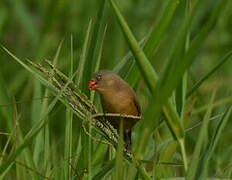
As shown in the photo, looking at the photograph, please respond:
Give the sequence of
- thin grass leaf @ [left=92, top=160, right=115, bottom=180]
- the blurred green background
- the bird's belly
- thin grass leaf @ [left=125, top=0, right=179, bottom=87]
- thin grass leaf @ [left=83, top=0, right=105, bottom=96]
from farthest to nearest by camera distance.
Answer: the blurred green background → the bird's belly → thin grass leaf @ [left=83, top=0, right=105, bottom=96] → thin grass leaf @ [left=92, top=160, right=115, bottom=180] → thin grass leaf @ [left=125, top=0, right=179, bottom=87]

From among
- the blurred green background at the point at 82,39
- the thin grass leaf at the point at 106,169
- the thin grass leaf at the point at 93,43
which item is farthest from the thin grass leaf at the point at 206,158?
the blurred green background at the point at 82,39

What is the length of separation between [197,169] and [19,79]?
3.52 m

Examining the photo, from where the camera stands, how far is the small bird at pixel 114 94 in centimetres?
309

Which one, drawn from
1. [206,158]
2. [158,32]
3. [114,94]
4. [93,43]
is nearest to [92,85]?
[114,94]

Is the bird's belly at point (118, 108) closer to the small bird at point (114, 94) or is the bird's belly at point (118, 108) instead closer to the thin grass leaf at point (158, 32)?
the small bird at point (114, 94)

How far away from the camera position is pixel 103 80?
3084mm

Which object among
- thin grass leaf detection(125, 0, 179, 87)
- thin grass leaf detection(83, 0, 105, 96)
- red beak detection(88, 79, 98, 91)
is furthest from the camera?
red beak detection(88, 79, 98, 91)

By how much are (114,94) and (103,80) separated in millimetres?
113

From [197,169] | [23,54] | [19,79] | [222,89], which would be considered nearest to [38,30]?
[23,54]

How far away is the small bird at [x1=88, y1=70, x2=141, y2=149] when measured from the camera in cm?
309

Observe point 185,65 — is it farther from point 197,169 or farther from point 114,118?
point 114,118

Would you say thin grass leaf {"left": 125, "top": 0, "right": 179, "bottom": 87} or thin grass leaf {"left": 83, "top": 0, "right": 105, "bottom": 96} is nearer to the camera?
thin grass leaf {"left": 125, "top": 0, "right": 179, "bottom": 87}

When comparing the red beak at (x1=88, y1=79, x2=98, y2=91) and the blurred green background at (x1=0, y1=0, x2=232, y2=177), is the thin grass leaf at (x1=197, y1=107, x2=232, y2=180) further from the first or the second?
the blurred green background at (x1=0, y1=0, x2=232, y2=177)

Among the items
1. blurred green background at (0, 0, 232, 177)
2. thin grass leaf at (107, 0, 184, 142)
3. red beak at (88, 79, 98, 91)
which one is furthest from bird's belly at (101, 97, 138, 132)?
blurred green background at (0, 0, 232, 177)
